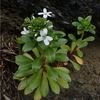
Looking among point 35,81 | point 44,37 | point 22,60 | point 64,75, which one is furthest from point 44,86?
point 44,37

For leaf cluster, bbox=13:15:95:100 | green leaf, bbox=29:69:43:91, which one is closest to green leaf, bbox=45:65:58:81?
leaf cluster, bbox=13:15:95:100

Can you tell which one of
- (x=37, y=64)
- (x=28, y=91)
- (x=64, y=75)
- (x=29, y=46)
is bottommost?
(x=28, y=91)

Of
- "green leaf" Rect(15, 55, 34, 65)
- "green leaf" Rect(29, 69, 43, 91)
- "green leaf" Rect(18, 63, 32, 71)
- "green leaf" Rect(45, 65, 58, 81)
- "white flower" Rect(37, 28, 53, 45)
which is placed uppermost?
"white flower" Rect(37, 28, 53, 45)

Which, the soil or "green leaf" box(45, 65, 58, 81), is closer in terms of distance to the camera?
"green leaf" box(45, 65, 58, 81)

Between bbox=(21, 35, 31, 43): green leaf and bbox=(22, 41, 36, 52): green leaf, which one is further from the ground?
bbox=(21, 35, 31, 43): green leaf

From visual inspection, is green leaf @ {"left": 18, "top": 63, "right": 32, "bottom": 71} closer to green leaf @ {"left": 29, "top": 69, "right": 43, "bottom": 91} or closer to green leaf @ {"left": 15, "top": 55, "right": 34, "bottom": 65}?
green leaf @ {"left": 15, "top": 55, "right": 34, "bottom": 65}

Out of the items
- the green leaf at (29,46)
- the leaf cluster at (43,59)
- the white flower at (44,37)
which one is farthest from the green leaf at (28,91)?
the white flower at (44,37)

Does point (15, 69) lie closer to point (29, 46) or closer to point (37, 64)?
point (37, 64)

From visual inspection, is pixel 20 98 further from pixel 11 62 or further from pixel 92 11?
pixel 92 11

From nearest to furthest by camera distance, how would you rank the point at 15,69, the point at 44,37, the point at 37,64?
the point at 44,37 < the point at 37,64 < the point at 15,69
